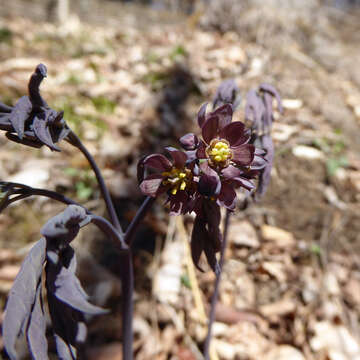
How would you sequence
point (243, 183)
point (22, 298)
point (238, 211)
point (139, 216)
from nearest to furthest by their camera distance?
point (22, 298), point (243, 183), point (139, 216), point (238, 211)

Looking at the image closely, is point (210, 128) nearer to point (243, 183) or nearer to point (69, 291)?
point (243, 183)

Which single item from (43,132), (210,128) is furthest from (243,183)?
(43,132)

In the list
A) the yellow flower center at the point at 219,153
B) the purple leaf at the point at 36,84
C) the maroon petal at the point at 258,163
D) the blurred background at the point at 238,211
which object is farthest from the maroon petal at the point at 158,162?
the blurred background at the point at 238,211

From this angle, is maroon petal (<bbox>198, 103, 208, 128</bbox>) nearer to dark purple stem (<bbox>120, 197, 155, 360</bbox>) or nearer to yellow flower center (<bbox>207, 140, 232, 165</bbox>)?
yellow flower center (<bbox>207, 140, 232, 165</bbox>)

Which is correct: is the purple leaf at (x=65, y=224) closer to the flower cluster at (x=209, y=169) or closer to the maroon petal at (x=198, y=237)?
the flower cluster at (x=209, y=169)

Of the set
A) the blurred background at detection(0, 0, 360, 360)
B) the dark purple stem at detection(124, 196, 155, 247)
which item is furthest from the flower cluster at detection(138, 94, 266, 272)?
the blurred background at detection(0, 0, 360, 360)

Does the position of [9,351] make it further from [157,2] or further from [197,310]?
[157,2]

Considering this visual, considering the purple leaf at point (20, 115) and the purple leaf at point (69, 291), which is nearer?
the purple leaf at point (69, 291)
